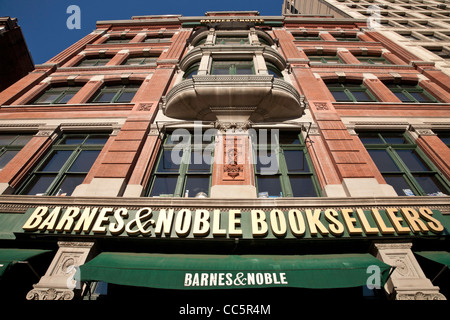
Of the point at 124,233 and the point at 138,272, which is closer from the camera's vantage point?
the point at 138,272

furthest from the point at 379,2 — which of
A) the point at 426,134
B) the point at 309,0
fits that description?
the point at 426,134

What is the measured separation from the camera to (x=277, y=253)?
19.5ft

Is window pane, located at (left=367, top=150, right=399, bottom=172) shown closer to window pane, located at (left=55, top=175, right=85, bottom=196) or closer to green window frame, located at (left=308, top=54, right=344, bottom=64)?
green window frame, located at (left=308, top=54, right=344, bottom=64)

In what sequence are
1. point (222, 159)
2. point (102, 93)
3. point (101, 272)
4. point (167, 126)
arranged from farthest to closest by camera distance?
point (102, 93)
point (167, 126)
point (222, 159)
point (101, 272)

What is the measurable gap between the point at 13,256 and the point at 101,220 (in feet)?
6.78

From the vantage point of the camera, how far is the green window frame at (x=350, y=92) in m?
11.8

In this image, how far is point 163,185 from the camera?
802 centimetres

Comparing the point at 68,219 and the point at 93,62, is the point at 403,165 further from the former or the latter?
the point at 93,62

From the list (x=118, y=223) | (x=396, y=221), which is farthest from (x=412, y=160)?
(x=118, y=223)

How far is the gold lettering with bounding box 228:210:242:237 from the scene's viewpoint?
575cm

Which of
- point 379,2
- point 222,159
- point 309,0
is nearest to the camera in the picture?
point 222,159

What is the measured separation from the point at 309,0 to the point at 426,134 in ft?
127

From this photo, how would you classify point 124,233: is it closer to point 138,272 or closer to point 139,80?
point 138,272

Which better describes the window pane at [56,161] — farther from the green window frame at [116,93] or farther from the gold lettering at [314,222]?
the gold lettering at [314,222]
